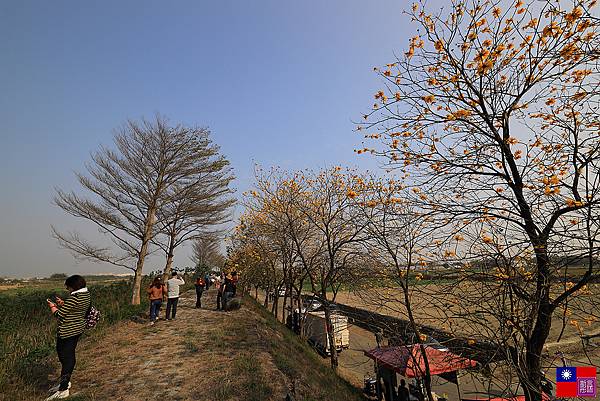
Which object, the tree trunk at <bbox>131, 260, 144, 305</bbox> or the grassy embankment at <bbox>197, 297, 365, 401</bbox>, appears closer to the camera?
the grassy embankment at <bbox>197, 297, 365, 401</bbox>

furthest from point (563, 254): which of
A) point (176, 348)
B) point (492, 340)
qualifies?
point (176, 348)

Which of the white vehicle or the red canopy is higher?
the red canopy

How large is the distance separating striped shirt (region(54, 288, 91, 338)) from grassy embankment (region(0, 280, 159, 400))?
1314 millimetres

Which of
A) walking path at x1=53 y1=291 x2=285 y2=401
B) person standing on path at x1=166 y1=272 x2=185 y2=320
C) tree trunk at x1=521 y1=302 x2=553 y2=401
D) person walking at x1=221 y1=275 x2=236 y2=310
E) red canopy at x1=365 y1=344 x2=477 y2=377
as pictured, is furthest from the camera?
person walking at x1=221 y1=275 x2=236 y2=310

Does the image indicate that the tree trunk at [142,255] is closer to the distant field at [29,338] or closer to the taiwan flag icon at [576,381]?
the distant field at [29,338]

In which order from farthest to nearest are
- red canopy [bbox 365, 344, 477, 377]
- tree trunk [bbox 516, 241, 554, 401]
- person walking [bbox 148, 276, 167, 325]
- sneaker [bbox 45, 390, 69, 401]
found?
person walking [bbox 148, 276, 167, 325]
red canopy [bbox 365, 344, 477, 377]
sneaker [bbox 45, 390, 69, 401]
tree trunk [bbox 516, 241, 554, 401]

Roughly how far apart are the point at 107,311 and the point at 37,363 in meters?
5.38

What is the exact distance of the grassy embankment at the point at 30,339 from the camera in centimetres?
583

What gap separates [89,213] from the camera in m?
13.2

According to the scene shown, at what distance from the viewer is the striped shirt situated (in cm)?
527

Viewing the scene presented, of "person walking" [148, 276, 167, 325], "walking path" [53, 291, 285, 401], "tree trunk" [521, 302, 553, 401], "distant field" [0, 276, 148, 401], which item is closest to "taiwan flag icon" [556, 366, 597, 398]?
"tree trunk" [521, 302, 553, 401]

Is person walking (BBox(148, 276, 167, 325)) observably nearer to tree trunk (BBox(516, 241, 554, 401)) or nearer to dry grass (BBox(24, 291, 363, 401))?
dry grass (BBox(24, 291, 363, 401))

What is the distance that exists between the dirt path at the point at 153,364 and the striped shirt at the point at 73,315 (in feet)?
3.90

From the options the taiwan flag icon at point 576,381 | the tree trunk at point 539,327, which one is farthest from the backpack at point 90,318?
the taiwan flag icon at point 576,381
